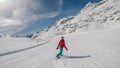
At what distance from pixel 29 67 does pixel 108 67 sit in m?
4.91

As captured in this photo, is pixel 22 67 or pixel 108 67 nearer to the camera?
pixel 108 67

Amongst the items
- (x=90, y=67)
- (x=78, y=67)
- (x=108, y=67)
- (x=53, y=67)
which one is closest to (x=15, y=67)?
(x=53, y=67)

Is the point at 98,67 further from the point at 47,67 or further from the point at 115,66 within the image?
the point at 47,67

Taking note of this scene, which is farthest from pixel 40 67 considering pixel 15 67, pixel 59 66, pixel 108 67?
pixel 108 67

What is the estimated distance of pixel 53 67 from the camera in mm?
7910

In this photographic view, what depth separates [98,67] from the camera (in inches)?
292

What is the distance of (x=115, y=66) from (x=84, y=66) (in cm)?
178

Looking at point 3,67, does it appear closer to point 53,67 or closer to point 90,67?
point 53,67

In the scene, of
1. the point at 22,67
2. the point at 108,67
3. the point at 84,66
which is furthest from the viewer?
the point at 22,67

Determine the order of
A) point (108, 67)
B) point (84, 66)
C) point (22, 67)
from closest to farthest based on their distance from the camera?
point (108, 67), point (84, 66), point (22, 67)

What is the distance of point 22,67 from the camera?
8.37 m

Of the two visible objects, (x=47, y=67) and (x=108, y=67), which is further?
(x=47, y=67)

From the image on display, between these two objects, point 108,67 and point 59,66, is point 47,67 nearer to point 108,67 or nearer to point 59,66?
point 59,66

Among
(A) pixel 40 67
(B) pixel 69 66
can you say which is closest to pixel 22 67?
(A) pixel 40 67
